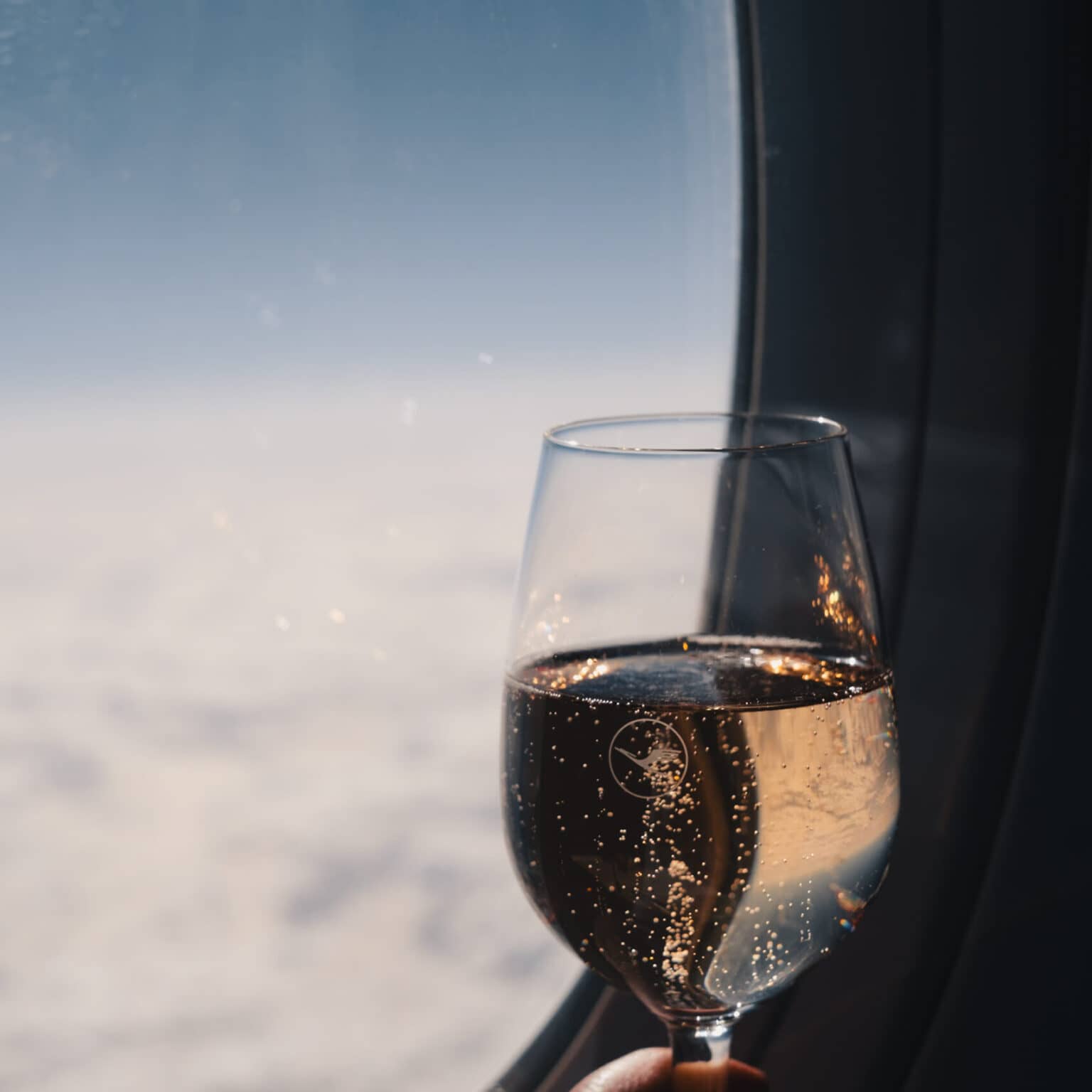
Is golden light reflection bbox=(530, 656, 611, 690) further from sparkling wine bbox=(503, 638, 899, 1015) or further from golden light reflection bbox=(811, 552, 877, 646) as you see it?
golden light reflection bbox=(811, 552, 877, 646)

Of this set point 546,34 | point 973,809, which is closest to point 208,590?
point 546,34

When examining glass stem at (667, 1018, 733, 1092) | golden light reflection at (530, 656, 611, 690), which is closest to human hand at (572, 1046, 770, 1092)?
glass stem at (667, 1018, 733, 1092)

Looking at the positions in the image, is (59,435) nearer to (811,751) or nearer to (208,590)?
(208,590)

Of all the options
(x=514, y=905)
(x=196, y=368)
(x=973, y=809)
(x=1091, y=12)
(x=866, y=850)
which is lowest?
(x=514, y=905)

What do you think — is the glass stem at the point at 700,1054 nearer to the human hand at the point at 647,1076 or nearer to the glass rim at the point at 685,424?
the human hand at the point at 647,1076

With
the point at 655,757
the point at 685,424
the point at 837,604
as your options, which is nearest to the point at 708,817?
the point at 655,757

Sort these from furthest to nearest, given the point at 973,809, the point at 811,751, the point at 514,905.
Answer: the point at 514,905
the point at 973,809
the point at 811,751
